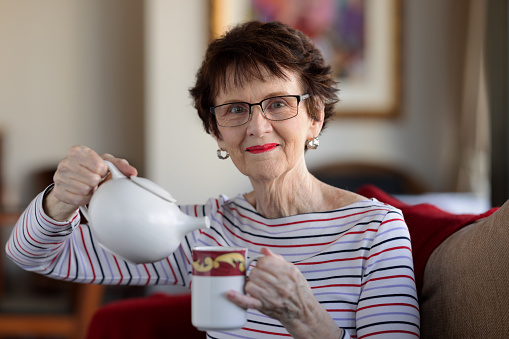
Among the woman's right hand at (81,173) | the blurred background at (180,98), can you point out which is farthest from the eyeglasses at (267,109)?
the blurred background at (180,98)

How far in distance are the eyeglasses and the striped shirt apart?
0.22 metres

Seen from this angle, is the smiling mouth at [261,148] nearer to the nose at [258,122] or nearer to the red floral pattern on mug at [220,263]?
the nose at [258,122]

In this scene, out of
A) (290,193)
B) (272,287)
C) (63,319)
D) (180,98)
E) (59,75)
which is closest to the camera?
(272,287)

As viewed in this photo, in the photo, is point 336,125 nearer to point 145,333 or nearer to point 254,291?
point 145,333

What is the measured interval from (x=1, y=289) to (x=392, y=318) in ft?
11.5

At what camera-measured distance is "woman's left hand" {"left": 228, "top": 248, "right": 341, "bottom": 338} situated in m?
0.88

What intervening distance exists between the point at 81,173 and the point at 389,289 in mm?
561

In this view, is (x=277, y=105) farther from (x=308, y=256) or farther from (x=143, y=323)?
(x=143, y=323)

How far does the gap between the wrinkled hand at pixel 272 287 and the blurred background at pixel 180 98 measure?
272 cm

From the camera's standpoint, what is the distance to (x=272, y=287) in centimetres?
89

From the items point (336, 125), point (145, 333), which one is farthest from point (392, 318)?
point (336, 125)

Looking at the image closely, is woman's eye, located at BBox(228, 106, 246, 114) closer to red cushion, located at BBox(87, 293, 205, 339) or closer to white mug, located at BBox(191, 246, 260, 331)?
white mug, located at BBox(191, 246, 260, 331)

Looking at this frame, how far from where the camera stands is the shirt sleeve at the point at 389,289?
3.49ft

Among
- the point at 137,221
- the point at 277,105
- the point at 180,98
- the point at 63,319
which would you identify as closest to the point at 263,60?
the point at 277,105
